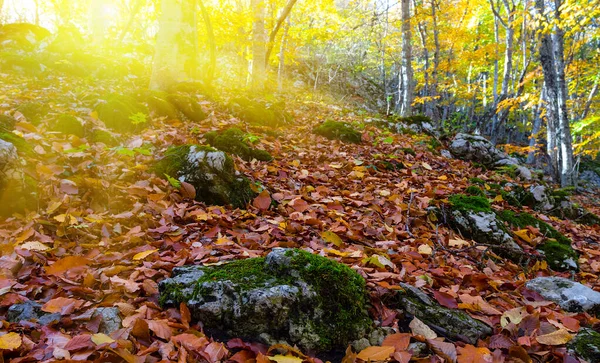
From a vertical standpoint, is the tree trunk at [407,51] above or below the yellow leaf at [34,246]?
above

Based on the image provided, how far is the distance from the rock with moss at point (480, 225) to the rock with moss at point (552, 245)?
1.25 ft

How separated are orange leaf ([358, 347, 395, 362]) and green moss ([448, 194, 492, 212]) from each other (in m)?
2.93

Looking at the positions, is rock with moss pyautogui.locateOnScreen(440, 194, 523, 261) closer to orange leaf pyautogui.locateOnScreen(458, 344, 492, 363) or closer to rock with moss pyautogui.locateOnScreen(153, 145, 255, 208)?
orange leaf pyautogui.locateOnScreen(458, 344, 492, 363)

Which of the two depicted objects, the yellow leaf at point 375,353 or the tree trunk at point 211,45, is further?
the tree trunk at point 211,45

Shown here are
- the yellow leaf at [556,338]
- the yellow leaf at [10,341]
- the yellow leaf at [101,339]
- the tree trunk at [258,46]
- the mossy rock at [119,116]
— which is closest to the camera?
the yellow leaf at [10,341]

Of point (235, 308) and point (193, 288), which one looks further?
point (193, 288)

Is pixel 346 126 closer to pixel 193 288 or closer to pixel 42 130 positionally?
pixel 42 130

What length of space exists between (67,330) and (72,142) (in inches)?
120

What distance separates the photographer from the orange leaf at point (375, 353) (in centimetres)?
170

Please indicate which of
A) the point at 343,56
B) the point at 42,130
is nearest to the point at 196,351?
the point at 42,130

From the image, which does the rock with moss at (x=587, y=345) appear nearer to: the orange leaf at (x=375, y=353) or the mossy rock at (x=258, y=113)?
the orange leaf at (x=375, y=353)

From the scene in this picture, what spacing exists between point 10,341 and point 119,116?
13.5 feet

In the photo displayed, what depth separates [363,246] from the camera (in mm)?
3119

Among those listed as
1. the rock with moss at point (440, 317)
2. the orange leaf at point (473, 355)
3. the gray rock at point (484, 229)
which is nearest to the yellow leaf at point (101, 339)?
the rock with moss at point (440, 317)
